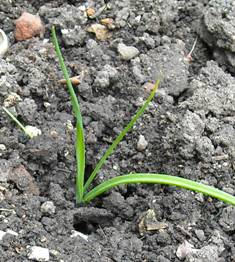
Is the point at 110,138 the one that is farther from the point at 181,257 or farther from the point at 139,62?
the point at 181,257

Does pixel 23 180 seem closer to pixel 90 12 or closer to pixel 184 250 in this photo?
pixel 184 250

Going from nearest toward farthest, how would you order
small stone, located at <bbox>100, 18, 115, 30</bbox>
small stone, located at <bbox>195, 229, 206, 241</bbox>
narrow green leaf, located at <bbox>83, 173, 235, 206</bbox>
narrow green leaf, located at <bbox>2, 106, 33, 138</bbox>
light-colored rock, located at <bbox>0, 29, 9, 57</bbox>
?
narrow green leaf, located at <bbox>83, 173, 235, 206</bbox>
small stone, located at <bbox>195, 229, 206, 241</bbox>
narrow green leaf, located at <bbox>2, 106, 33, 138</bbox>
light-colored rock, located at <bbox>0, 29, 9, 57</bbox>
small stone, located at <bbox>100, 18, 115, 30</bbox>

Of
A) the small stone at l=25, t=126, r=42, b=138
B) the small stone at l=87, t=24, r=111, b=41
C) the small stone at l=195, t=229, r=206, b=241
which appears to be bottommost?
the small stone at l=25, t=126, r=42, b=138

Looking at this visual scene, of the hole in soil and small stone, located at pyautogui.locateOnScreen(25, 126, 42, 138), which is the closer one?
the hole in soil

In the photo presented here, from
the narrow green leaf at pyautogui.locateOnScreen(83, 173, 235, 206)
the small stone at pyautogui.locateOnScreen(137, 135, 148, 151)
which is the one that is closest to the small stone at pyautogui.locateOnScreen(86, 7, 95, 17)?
the small stone at pyautogui.locateOnScreen(137, 135, 148, 151)

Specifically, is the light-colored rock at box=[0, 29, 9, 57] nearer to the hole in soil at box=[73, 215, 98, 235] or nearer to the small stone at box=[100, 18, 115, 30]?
the small stone at box=[100, 18, 115, 30]

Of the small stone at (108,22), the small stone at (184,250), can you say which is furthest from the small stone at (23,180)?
the small stone at (108,22)
